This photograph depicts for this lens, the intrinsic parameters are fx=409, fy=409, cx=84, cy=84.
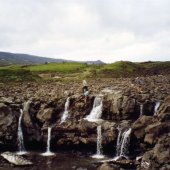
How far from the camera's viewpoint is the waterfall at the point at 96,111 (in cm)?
7494

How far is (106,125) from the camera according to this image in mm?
68688

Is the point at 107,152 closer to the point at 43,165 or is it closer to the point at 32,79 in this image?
the point at 43,165

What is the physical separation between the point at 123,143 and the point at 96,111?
1192 centimetres

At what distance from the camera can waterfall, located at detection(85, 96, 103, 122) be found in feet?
246

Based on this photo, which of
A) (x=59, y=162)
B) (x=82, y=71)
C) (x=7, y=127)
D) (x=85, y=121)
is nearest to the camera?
(x=59, y=162)

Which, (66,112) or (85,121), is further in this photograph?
(66,112)

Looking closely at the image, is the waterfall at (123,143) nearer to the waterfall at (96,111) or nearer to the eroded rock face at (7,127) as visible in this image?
the waterfall at (96,111)

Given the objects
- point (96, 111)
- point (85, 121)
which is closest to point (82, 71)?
point (96, 111)

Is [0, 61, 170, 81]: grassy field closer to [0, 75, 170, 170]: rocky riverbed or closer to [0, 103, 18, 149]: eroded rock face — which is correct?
[0, 75, 170, 170]: rocky riverbed

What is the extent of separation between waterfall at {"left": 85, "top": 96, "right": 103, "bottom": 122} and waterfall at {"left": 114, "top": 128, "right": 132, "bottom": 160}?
9.56 m

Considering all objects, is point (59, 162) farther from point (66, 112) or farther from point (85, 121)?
point (66, 112)

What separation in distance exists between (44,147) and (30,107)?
338 inches

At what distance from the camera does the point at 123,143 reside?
65.2 meters

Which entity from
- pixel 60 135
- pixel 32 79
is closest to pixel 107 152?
pixel 60 135
